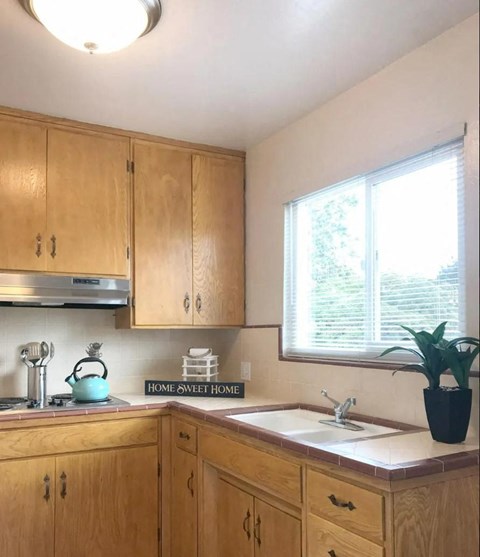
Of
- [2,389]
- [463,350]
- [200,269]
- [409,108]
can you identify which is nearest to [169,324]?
[200,269]

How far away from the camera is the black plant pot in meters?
1.19

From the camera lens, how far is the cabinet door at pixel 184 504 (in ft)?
7.93

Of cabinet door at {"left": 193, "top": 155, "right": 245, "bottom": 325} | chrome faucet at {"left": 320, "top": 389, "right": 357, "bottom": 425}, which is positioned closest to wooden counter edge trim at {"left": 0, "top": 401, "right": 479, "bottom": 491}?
chrome faucet at {"left": 320, "top": 389, "right": 357, "bottom": 425}

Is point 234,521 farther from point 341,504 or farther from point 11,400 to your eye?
point 11,400

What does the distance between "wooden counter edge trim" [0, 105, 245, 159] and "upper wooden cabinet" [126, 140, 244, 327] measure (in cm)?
3

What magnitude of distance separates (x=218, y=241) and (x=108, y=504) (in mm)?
1504

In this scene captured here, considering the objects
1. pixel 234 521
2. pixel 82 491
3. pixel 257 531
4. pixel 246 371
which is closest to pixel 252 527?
pixel 257 531

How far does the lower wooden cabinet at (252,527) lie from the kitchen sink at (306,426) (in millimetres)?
281

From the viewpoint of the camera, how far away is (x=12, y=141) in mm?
2580

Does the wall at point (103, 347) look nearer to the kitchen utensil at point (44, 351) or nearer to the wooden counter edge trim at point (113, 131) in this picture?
the kitchen utensil at point (44, 351)

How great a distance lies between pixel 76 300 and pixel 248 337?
3.27ft

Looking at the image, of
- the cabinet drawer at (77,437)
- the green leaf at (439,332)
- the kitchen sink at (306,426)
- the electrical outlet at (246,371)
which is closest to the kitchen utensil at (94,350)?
the cabinet drawer at (77,437)

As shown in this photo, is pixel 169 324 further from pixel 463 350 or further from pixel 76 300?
pixel 463 350

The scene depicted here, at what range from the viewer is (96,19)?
1.73m
